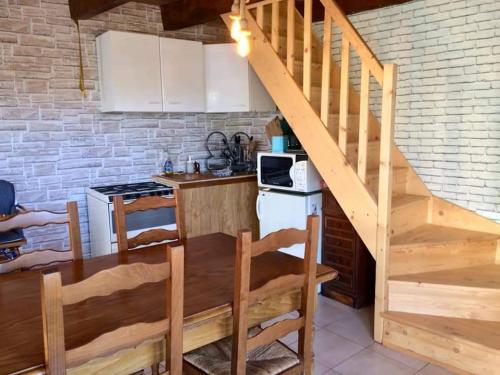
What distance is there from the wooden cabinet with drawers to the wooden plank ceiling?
5.39 ft

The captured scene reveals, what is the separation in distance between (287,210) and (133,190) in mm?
1332

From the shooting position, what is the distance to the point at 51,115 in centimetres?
357

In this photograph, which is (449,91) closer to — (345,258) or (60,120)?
(345,258)

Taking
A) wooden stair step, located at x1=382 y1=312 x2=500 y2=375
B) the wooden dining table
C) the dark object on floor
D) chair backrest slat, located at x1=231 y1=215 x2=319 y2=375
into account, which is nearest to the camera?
the wooden dining table

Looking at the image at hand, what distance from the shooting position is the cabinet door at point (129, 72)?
3.53 m

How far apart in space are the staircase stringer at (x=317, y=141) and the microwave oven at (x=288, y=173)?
1.11ft

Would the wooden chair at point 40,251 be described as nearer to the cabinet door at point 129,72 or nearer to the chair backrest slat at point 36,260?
the chair backrest slat at point 36,260

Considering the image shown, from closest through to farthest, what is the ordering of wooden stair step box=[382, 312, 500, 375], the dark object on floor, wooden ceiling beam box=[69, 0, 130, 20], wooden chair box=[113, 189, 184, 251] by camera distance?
wooden chair box=[113, 189, 184, 251] < wooden stair step box=[382, 312, 500, 375] < the dark object on floor < wooden ceiling beam box=[69, 0, 130, 20]

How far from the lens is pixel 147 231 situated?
2299 millimetres

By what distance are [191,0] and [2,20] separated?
152cm

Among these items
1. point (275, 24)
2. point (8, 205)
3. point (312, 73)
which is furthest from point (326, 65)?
point (8, 205)

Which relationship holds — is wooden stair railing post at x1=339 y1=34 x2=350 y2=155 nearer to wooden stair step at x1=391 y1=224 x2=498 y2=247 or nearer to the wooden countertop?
wooden stair step at x1=391 y1=224 x2=498 y2=247

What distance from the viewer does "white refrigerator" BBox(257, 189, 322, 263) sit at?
3414mm

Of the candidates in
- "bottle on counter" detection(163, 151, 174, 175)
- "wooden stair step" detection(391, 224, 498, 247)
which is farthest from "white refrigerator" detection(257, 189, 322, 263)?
"bottle on counter" detection(163, 151, 174, 175)
